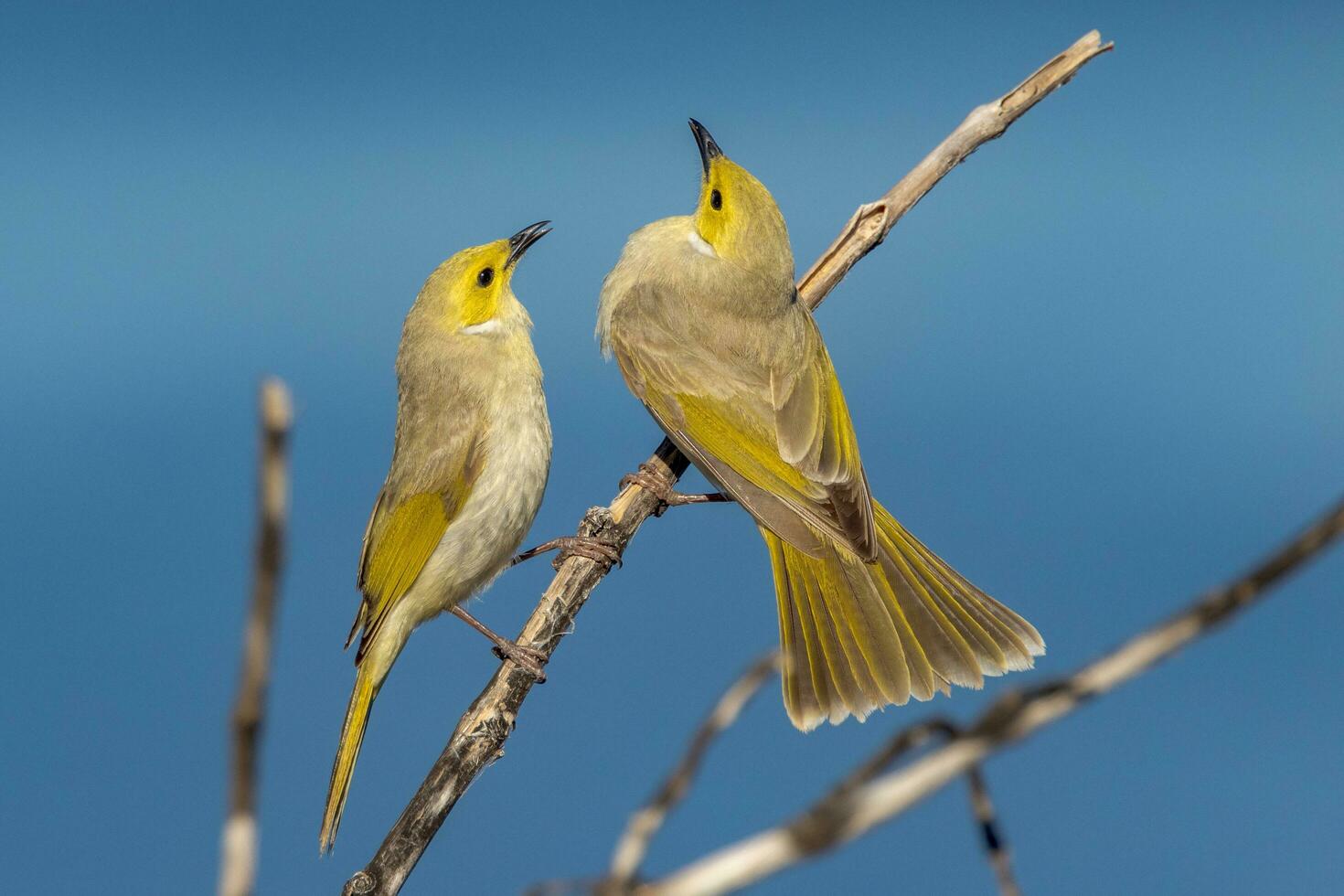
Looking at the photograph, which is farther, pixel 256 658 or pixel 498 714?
pixel 498 714

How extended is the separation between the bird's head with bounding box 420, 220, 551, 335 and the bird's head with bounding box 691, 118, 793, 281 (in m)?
0.58

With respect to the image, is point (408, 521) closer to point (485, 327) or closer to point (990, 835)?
point (485, 327)

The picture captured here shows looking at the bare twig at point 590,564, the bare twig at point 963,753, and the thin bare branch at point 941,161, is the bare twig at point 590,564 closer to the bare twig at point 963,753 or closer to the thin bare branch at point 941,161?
the thin bare branch at point 941,161

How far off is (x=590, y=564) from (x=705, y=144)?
5.02 ft

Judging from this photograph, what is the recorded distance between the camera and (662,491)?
11.3 feet

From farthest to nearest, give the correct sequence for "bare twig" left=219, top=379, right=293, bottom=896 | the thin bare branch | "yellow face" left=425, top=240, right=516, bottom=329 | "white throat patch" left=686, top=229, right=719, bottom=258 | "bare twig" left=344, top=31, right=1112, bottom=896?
"white throat patch" left=686, top=229, right=719, bottom=258 → the thin bare branch → "yellow face" left=425, top=240, right=516, bottom=329 → "bare twig" left=344, top=31, right=1112, bottom=896 → "bare twig" left=219, top=379, right=293, bottom=896

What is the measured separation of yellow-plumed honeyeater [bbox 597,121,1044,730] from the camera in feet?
10.2

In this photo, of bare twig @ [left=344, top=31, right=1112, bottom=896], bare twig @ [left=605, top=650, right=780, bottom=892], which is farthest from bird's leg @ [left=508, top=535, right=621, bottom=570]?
bare twig @ [left=605, top=650, right=780, bottom=892]

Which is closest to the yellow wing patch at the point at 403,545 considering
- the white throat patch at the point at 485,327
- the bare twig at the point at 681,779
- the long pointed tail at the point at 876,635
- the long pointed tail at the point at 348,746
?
the long pointed tail at the point at 348,746

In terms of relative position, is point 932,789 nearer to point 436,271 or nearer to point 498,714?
point 498,714

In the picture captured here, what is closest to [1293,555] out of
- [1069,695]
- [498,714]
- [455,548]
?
[1069,695]

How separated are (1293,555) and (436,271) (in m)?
2.97

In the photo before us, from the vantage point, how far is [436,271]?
335cm

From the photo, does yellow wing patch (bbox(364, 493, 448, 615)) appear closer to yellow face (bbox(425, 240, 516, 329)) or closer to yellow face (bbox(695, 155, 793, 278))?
yellow face (bbox(425, 240, 516, 329))
